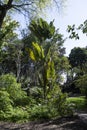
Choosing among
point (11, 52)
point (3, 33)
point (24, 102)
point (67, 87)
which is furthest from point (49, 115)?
point (67, 87)

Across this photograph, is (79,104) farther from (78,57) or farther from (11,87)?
(78,57)

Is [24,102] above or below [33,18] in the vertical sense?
below

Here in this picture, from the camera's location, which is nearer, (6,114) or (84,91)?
(6,114)

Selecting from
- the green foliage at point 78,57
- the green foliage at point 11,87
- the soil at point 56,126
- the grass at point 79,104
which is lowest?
the soil at point 56,126

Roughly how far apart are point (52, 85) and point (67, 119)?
5625 millimetres

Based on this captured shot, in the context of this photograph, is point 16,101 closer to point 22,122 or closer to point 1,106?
point 1,106

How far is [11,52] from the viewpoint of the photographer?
46312 mm

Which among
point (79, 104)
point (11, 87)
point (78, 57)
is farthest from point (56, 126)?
point (78, 57)

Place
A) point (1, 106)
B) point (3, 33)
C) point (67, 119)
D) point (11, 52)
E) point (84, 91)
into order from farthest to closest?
point (11, 52) < point (84, 91) < point (3, 33) < point (1, 106) < point (67, 119)

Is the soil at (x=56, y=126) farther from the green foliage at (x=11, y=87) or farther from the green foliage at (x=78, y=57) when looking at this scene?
the green foliage at (x=78, y=57)

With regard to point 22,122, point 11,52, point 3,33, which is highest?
point 11,52

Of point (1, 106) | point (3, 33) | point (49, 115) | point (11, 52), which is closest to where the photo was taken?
point (49, 115)

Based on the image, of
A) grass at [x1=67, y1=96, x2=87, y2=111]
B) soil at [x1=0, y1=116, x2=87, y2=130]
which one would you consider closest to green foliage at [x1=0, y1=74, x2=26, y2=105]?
grass at [x1=67, y1=96, x2=87, y2=111]

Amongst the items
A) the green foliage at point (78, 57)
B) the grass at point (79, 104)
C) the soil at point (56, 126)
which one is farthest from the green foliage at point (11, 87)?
the green foliage at point (78, 57)
